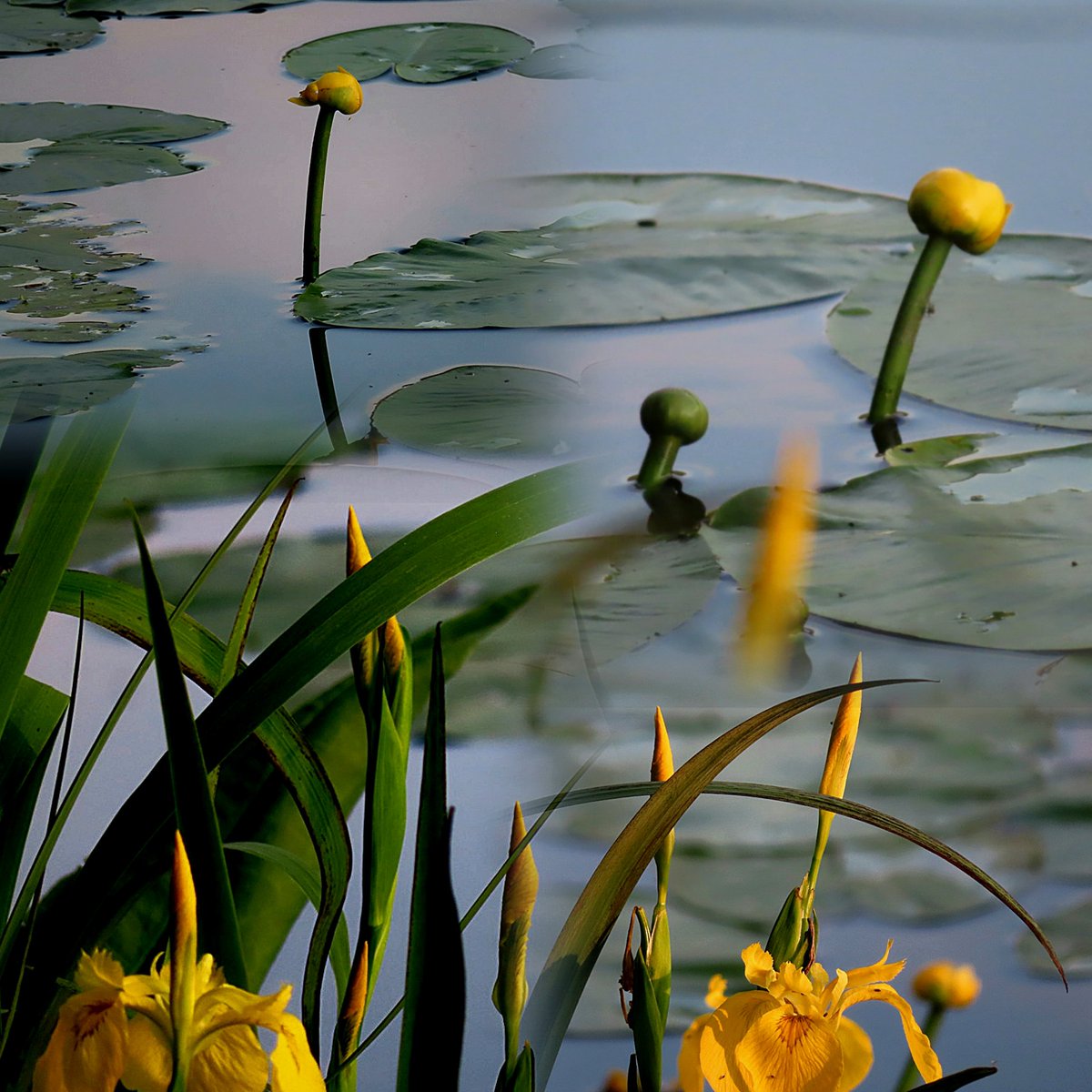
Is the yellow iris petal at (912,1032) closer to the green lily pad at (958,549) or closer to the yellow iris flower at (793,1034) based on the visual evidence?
the yellow iris flower at (793,1034)

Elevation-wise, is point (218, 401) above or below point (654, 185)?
below

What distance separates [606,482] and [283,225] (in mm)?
228

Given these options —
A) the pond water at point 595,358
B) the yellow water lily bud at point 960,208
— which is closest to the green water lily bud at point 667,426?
the pond water at point 595,358

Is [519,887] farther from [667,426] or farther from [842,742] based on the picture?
[667,426]

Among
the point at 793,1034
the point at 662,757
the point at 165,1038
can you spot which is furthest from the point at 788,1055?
the point at 165,1038

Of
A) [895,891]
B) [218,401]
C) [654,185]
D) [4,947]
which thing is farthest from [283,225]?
[895,891]

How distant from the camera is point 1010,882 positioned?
603mm

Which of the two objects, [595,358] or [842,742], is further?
Result: [595,358]

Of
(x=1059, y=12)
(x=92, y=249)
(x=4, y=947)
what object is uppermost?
(x=1059, y=12)

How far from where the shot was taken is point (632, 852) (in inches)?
14.3

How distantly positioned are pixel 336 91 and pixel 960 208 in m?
0.34

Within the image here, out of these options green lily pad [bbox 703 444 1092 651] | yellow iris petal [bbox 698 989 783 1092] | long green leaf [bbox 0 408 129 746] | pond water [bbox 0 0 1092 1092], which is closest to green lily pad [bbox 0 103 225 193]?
pond water [bbox 0 0 1092 1092]

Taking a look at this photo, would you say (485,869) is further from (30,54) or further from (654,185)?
(30,54)

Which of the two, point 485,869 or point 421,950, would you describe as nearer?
point 421,950
